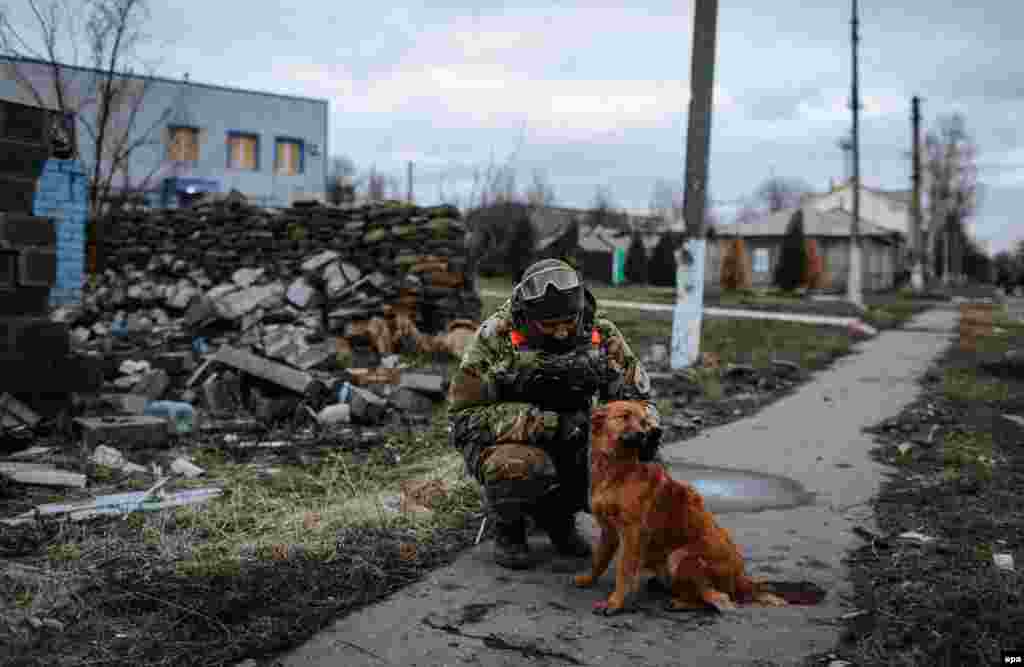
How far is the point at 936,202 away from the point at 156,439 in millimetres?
71647

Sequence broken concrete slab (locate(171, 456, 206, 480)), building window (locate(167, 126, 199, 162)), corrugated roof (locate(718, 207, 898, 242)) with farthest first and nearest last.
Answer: corrugated roof (locate(718, 207, 898, 242)) < building window (locate(167, 126, 199, 162)) < broken concrete slab (locate(171, 456, 206, 480))

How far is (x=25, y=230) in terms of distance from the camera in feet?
24.1

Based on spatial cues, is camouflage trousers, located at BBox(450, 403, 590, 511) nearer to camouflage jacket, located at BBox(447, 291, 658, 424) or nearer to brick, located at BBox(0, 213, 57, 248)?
camouflage jacket, located at BBox(447, 291, 658, 424)

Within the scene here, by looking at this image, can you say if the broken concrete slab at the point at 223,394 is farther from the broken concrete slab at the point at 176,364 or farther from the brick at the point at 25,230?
the brick at the point at 25,230

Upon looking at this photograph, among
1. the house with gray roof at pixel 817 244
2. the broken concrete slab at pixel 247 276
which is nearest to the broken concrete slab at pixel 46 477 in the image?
the broken concrete slab at pixel 247 276

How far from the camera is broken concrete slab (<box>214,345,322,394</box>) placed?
857cm

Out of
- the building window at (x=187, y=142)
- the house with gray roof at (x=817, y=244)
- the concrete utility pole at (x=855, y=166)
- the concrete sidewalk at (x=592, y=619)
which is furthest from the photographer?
the house with gray roof at (x=817, y=244)

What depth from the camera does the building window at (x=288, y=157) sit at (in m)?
38.5

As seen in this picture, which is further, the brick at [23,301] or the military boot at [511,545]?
the brick at [23,301]

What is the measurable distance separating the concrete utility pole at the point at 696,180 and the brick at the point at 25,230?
731 cm

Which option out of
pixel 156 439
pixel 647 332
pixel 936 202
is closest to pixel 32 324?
pixel 156 439

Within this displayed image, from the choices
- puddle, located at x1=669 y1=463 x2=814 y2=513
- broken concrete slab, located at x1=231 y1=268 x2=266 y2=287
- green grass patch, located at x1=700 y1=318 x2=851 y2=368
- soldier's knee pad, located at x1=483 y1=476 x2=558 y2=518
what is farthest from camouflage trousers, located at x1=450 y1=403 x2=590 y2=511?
broken concrete slab, located at x1=231 y1=268 x2=266 y2=287

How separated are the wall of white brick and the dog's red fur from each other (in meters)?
14.3

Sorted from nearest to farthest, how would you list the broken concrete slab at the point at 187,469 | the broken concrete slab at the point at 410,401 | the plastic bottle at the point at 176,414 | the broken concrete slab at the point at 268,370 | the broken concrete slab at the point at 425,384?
the broken concrete slab at the point at 187,469
the plastic bottle at the point at 176,414
the broken concrete slab at the point at 268,370
the broken concrete slab at the point at 410,401
the broken concrete slab at the point at 425,384
